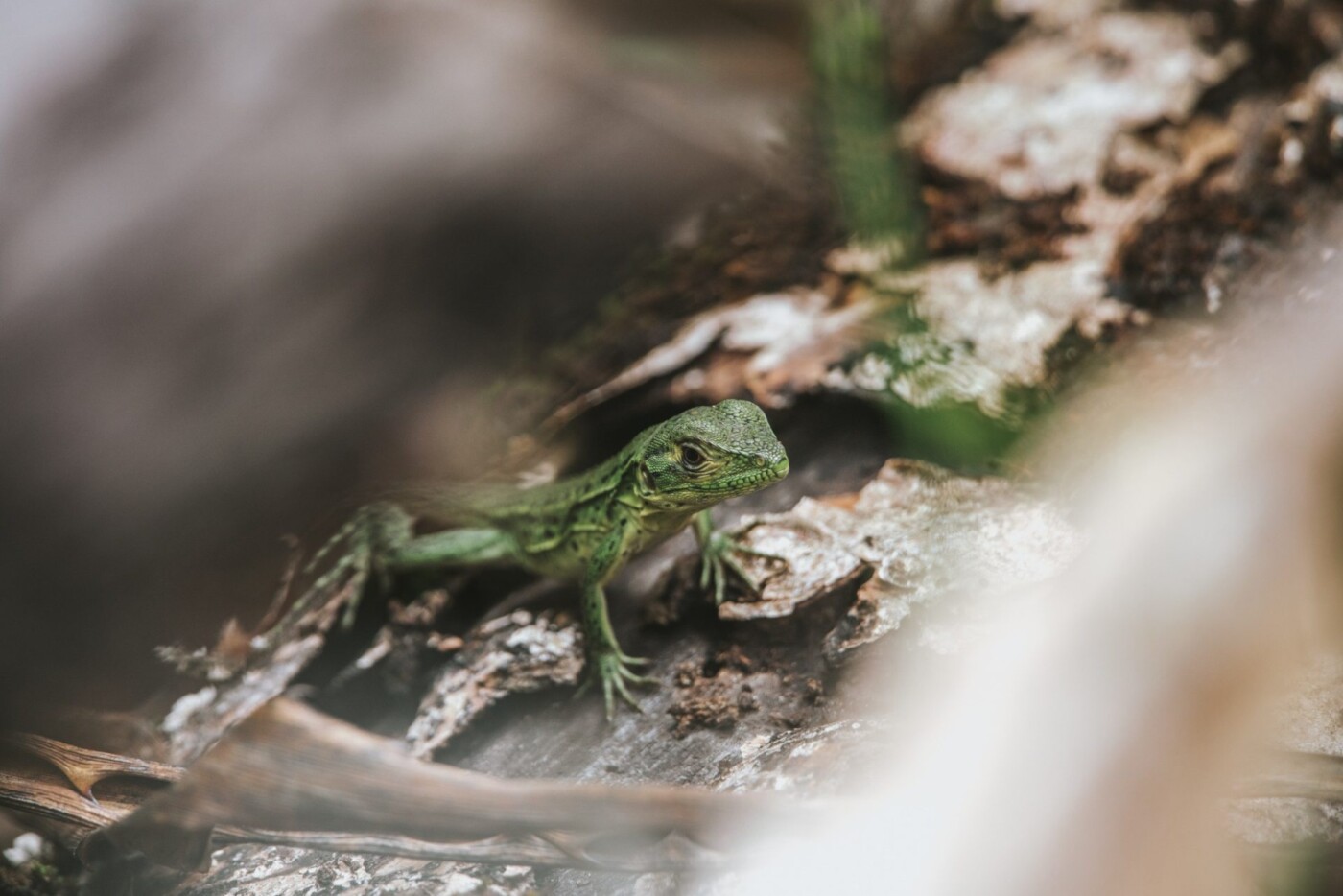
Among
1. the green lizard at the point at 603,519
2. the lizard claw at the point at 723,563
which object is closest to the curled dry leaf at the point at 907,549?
the lizard claw at the point at 723,563

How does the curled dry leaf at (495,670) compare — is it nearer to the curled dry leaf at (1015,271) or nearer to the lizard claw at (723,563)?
the lizard claw at (723,563)

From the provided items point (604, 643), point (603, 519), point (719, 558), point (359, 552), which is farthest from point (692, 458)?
point (359, 552)

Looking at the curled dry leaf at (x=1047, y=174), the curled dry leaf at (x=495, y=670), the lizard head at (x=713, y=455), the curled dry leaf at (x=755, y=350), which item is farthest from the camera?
the curled dry leaf at (x=1047, y=174)

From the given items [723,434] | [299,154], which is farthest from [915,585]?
[299,154]

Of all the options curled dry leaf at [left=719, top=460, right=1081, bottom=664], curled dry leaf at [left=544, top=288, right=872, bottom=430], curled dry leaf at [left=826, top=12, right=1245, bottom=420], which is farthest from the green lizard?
curled dry leaf at [left=826, top=12, right=1245, bottom=420]

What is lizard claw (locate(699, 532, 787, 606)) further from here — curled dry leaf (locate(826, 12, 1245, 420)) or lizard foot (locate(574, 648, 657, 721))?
curled dry leaf (locate(826, 12, 1245, 420))

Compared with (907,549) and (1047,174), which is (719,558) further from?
(1047,174)
